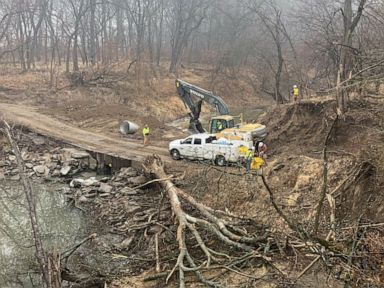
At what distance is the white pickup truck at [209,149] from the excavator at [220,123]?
1.84 feet

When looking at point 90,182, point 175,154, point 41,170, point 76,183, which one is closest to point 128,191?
point 90,182

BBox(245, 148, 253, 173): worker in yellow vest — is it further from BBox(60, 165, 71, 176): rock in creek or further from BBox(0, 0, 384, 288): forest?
BBox(60, 165, 71, 176): rock in creek

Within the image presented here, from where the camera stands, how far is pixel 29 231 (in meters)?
14.4

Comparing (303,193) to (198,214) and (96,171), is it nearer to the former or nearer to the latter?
(198,214)

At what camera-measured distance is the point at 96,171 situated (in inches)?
873

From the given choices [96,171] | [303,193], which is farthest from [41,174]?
[303,193]

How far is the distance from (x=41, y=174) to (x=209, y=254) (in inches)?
519

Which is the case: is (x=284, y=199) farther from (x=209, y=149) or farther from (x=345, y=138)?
(x=209, y=149)

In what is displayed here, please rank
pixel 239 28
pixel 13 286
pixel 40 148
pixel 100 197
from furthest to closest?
pixel 239 28 → pixel 40 148 → pixel 100 197 → pixel 13 286

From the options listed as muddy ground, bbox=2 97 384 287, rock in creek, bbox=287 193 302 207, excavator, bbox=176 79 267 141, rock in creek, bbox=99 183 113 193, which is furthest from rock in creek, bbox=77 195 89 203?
rock in creek, bbox=287 193 302 207

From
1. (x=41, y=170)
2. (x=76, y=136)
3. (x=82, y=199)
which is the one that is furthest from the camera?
(x=76, y=136)

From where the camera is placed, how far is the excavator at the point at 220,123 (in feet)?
65.6

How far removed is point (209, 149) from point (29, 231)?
856 centimetres

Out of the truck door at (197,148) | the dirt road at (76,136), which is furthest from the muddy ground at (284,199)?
the dirt road at (76,136)
